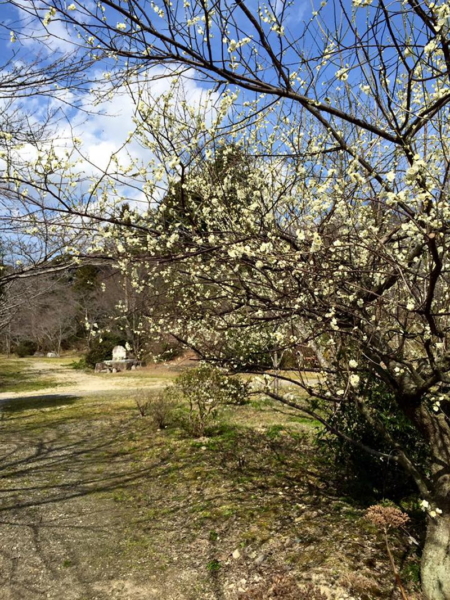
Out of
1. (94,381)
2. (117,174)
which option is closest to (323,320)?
(117,174)

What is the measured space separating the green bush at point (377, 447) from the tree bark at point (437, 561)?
1068 mm

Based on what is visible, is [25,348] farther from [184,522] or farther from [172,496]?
[184,522]

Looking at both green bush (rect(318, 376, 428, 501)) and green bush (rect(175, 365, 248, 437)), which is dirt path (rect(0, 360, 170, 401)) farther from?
green bush (rect(318, 376, 428, 501))

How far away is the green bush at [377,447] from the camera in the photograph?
432 cm

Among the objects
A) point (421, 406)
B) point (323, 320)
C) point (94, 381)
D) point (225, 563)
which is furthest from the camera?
point (94, 381)

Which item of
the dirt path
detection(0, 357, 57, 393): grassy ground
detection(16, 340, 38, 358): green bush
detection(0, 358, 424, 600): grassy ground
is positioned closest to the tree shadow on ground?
detection(0, 358, 424, 600): grassy ground

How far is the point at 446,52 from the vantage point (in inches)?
86.7

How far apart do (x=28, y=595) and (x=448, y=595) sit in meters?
3.02

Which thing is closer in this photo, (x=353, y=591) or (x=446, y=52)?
(x=446, y=52)

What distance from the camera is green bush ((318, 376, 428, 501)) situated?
14.2 feet

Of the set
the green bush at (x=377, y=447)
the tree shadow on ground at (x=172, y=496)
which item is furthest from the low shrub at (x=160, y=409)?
the green bush at (x=377, y=447)

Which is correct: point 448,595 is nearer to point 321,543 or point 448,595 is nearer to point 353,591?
point 353,591

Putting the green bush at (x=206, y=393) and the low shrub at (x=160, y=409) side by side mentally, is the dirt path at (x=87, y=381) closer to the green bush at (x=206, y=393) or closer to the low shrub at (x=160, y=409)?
the low shrub at (x=160, y=409)

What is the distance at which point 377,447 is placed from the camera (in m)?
4.52
